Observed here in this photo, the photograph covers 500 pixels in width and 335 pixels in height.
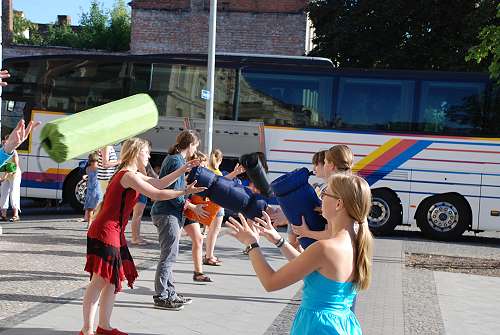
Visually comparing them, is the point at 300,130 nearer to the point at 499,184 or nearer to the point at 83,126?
the point at 499,184

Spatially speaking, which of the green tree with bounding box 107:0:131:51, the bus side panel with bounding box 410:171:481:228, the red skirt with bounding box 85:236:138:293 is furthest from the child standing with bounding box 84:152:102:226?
the green tree with bounding box 107:0:131:51

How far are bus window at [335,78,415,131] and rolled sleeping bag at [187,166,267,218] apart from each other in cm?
1308

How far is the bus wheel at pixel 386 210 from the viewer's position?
17.6 meters

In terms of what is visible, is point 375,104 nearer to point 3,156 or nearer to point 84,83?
point 84,83

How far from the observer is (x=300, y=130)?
1808cm

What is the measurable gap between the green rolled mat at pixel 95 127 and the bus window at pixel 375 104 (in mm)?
11960

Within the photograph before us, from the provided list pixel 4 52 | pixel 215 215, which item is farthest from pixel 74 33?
pixel 215 215

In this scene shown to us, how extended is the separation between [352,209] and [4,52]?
33746mm

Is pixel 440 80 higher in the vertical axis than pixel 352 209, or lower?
higher

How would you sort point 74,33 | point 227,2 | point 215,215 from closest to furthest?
point 215,215
point 227,2
point 74,33

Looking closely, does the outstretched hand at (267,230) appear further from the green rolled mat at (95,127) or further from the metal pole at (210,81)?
the metal pole at (210,81)

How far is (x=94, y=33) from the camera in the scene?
53312 mm

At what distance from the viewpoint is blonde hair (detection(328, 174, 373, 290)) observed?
402 centimetres

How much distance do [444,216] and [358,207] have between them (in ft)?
45.8
